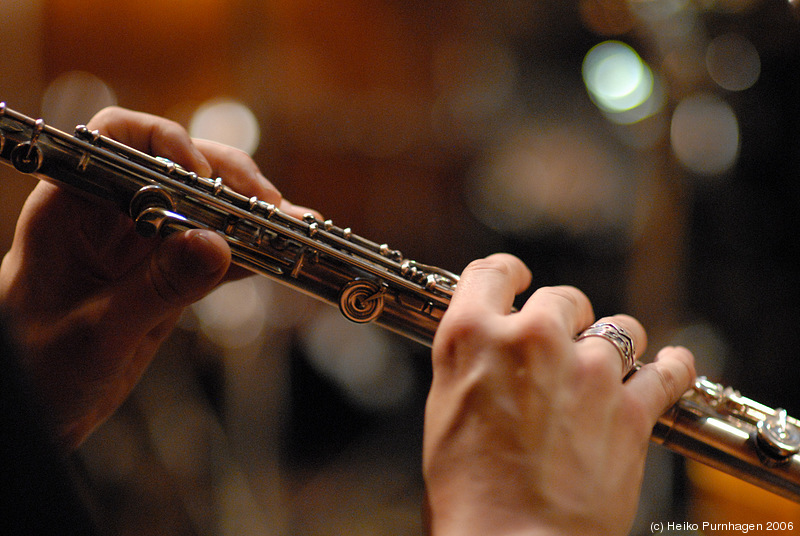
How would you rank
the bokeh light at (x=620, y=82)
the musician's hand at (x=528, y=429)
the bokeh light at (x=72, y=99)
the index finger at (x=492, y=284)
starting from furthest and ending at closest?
1. the bokeh light at (x=620, y=82)
2. the bokeh light at (x=72, y=99)
3. the index finger at (x=492, y=284)
4. the musician's hand at (x=528, y=429)

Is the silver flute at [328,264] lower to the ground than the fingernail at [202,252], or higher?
higher

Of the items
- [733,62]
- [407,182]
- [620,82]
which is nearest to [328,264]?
[407,182]

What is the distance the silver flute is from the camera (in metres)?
0.61

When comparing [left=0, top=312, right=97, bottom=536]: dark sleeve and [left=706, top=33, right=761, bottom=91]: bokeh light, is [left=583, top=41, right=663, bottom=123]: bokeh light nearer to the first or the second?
[left=706, top=33, right=761, bottom=91]: bokeh light

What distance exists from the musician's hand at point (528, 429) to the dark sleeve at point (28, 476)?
1.10 ft

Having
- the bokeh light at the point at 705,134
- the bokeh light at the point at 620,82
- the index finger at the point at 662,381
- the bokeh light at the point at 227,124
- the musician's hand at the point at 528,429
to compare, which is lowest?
the musician's hand at the point at 528,429

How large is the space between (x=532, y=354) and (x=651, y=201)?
1.98m

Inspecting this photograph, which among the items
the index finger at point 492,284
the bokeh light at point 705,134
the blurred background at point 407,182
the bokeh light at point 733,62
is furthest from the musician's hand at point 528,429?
the bokeh light at point 733,62

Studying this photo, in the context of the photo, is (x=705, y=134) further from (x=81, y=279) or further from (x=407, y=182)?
(x=81, y=279)

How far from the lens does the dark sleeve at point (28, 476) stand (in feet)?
1.38

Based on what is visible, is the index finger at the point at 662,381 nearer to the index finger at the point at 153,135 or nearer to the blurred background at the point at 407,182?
the index finger at the point at 153,135

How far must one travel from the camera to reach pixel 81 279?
0.73 meters

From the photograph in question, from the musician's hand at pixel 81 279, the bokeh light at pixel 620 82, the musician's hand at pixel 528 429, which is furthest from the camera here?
the bokeh light at pixel 620 82

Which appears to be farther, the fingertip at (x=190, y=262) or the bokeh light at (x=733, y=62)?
the bokeh light at (x=733, y=62)
